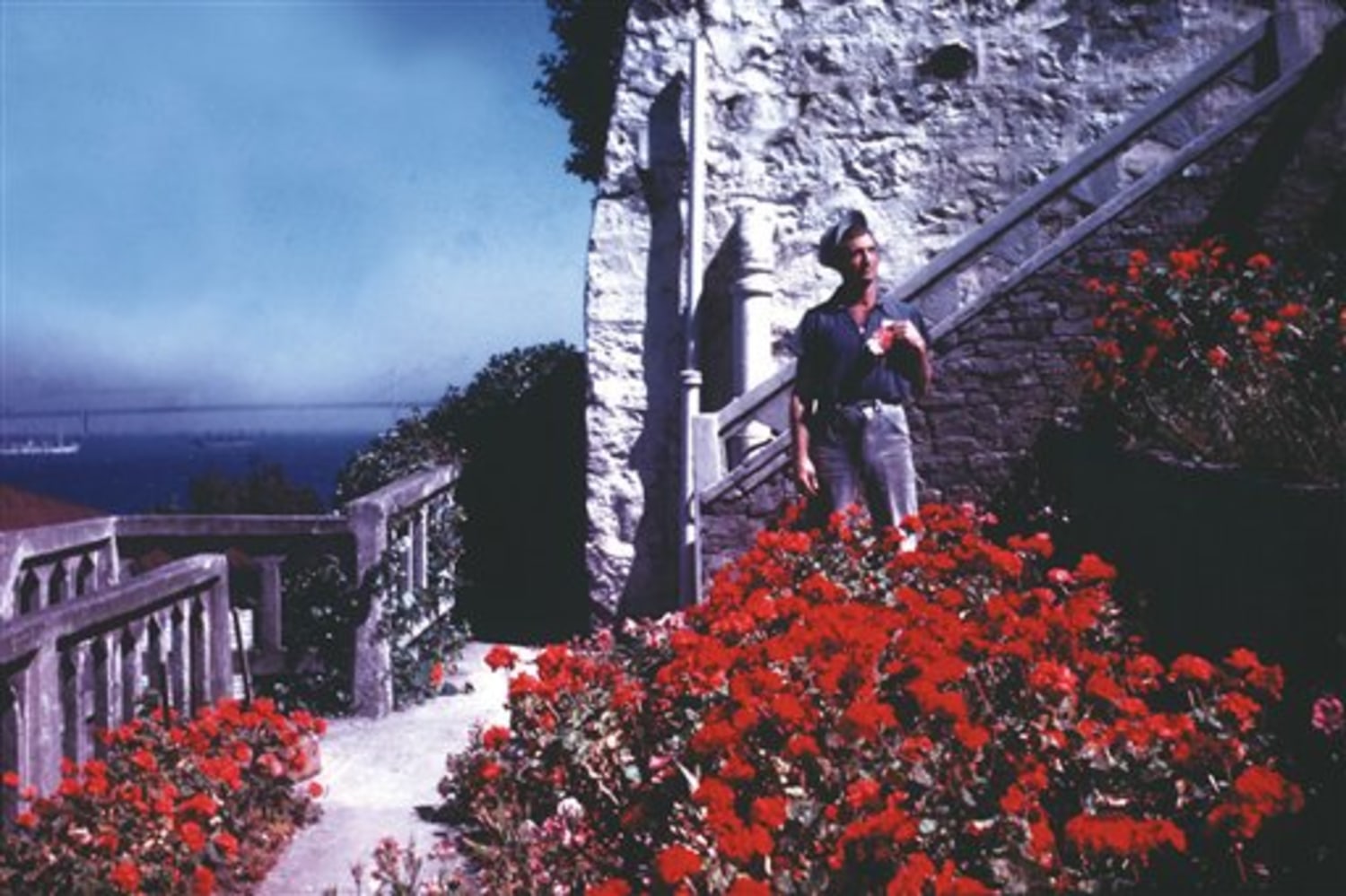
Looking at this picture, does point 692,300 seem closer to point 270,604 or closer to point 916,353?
point 916,353

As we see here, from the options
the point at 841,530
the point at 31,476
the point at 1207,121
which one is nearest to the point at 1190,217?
the point at 1207,121

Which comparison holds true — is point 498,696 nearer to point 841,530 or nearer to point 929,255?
point 841,530

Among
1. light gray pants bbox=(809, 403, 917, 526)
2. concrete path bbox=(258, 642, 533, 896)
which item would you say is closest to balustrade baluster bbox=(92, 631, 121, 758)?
concrete path bbox=(258, 642, 533, 896)

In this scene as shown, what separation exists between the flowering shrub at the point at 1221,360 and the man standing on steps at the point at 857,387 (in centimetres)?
139

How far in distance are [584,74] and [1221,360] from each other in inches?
486

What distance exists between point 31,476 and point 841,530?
151158 mm

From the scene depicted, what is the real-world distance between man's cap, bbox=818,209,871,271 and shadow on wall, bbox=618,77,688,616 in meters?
3.01

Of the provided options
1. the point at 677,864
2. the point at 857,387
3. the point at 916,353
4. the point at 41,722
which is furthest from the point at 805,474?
the point at 41,722

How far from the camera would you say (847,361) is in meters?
4.88

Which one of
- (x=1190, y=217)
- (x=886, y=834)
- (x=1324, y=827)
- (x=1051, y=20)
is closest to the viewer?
(x=886, y=834)

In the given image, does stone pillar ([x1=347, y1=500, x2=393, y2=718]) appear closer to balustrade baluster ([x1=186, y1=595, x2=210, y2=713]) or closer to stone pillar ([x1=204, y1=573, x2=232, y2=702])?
stone pillar ([x1=204, y1=573, x2=232, y2=702])

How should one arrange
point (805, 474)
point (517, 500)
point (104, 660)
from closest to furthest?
point (104, 660), point (805, 474), point (517, 500)

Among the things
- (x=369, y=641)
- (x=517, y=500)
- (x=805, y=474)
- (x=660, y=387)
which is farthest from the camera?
(x=517, y=500)

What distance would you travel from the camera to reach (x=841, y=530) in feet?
14.8
